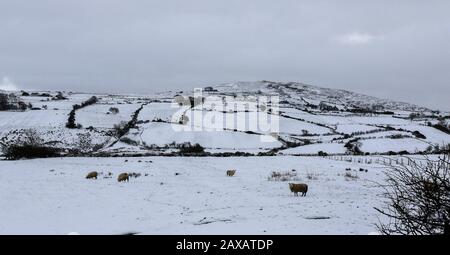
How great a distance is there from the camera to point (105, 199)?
70.8 ft

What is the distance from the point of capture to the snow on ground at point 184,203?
1519 cm

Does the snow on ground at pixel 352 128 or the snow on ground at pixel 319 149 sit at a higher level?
the snow on ground at pixel 319 149

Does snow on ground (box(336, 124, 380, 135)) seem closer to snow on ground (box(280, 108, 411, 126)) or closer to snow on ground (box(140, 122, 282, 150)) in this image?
snow on ground (box(280, 108, 411, 126))

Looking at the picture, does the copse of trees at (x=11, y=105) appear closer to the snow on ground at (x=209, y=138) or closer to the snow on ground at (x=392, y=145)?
the snow on ground at (x=209, y=138)

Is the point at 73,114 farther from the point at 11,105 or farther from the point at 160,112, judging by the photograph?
the point at 11,105

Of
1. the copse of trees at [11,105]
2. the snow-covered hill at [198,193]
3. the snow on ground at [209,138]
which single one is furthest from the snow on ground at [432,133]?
the copse of trees at [11,105]

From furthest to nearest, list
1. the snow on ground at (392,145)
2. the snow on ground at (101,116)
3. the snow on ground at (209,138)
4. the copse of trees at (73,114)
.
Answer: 1. the snow on ground at (101,116)
2. the copse of trees at (73,114)
3. the snow on ground at (209,138)
4. the snow on ground at (392,145)

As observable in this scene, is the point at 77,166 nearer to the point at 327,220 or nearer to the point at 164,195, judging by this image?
the point at 164,195

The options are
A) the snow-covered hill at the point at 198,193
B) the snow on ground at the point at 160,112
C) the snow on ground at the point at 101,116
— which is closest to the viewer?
the snow-covered hill at the point at 198,193

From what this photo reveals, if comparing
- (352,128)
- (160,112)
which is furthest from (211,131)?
(352,128)

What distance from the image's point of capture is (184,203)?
20.2 meters

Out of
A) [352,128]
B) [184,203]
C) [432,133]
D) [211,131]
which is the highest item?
[184,203]
